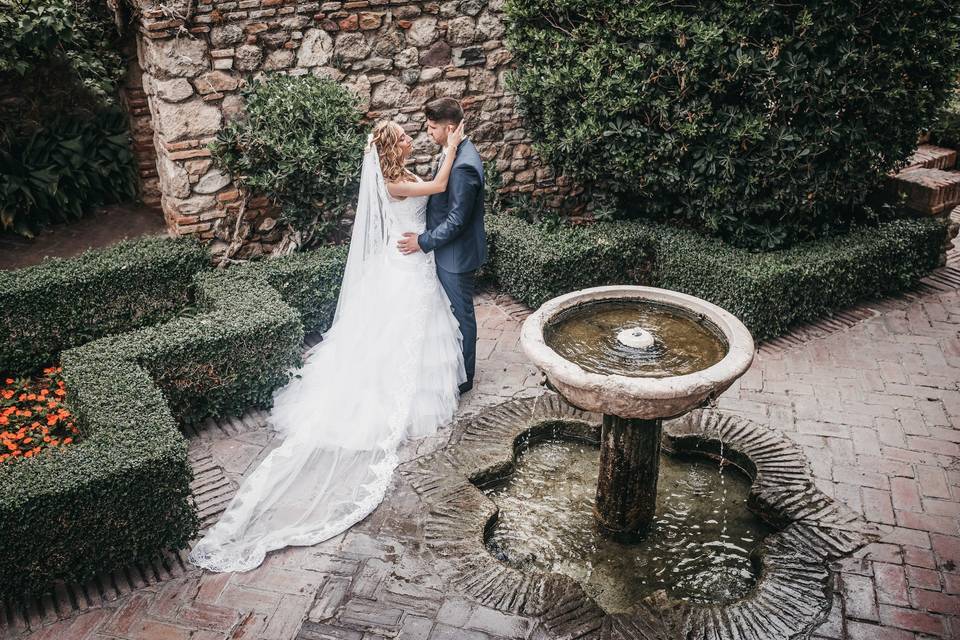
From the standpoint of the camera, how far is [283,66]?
6.50 m

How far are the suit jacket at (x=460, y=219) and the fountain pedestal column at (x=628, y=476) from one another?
1810 millimetres

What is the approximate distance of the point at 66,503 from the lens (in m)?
3.82

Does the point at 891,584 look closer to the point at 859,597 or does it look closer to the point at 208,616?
the point at 859,597

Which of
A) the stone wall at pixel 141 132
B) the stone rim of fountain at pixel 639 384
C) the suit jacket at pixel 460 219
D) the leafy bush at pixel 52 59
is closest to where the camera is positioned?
the stone rim of fountain at pixel 639 384

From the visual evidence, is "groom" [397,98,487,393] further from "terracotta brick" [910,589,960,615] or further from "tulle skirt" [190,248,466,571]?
"terracotta brick" [910,589,960,615]

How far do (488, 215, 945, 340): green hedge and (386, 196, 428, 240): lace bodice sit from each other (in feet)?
4.97

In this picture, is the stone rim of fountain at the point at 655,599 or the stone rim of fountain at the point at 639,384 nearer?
the stone rim of fountain at the point at 639,384

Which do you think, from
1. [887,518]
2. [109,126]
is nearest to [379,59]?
[109,126]

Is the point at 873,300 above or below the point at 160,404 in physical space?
below

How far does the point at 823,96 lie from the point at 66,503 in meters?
5.82

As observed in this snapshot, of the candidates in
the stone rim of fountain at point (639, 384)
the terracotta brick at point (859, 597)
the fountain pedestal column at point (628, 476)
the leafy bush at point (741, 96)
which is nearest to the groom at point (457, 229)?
the stone rim of fountain at point (639, 384)

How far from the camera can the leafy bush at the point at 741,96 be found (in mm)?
5840

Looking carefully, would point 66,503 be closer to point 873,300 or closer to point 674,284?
point 674,284

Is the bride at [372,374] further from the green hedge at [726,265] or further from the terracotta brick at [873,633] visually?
the terracotta brick at [873,633]
